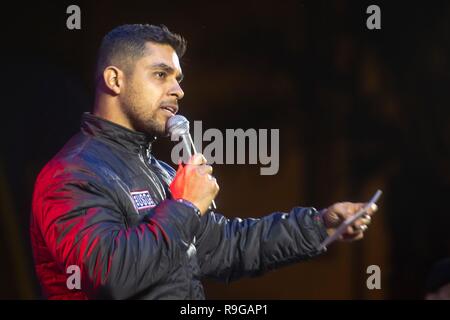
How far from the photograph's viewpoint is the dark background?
278 cm

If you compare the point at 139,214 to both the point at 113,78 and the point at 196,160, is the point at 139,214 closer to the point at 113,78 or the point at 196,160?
the point at 196,160

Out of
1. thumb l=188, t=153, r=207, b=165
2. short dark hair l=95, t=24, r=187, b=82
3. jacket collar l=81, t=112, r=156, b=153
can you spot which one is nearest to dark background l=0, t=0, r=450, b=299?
short dark hair l=95, t=24, r=187, b=82

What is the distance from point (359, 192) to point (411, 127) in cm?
33

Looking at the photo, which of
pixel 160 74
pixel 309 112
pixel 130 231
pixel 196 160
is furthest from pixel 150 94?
pixel 309 112

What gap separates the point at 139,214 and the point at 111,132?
258mm

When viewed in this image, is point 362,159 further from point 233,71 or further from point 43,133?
point 43,133

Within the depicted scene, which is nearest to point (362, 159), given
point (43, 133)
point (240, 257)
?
point (240, 257)

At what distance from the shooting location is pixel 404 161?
3.00m

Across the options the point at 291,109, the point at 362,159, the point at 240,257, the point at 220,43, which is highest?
the point at 220,43

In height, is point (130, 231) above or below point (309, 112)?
below

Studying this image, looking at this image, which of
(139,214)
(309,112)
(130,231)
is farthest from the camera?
(309,112)

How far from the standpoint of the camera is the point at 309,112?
2973 millimetres

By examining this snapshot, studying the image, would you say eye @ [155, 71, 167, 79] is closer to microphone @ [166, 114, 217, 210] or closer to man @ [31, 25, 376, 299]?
man @ [31, 25, 376, 299]

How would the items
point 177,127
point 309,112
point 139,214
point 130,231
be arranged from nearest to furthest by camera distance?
1. point 130,231
2. point 139,214
3. point 177,127
4. point 309,112
